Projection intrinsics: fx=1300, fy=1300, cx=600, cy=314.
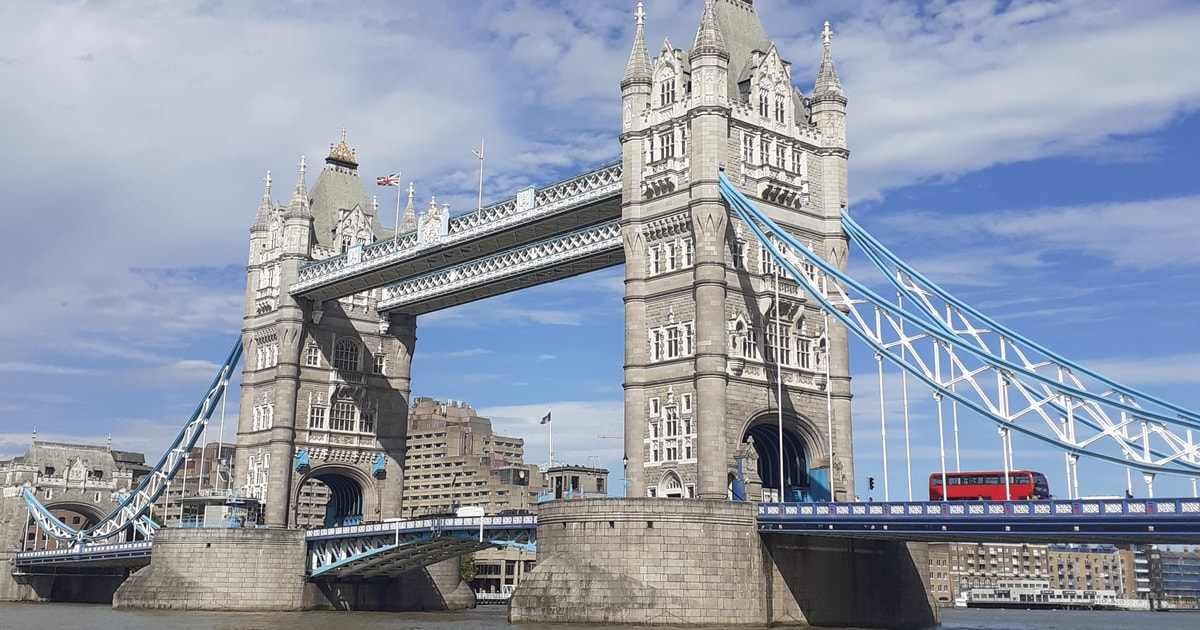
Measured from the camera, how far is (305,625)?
6253 centimetres

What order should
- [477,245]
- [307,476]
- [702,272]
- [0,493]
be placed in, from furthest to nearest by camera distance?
1. [0,493]
2. [307,476]
3. [477,245]
4. [702,272]

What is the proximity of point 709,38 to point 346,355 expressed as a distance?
38540 mm

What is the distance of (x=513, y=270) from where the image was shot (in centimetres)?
7306

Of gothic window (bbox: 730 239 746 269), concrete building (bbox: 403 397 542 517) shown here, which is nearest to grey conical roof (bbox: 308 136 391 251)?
gothic window (bbox: 730 239 746 269)

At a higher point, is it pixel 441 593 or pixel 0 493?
pixel 0 493

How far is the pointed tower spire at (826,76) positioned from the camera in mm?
66875

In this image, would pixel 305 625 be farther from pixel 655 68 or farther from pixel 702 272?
pixel 655 68

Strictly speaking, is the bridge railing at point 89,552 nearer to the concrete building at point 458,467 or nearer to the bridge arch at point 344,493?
the bridge arch at point 344,493

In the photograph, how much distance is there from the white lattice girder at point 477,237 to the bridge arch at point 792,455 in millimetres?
13806

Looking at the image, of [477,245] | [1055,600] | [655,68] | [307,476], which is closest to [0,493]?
[307,476]

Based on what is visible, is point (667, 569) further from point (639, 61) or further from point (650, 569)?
point (639, 61)

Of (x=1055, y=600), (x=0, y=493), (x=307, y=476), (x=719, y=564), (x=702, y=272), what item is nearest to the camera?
(x=719, y=564)

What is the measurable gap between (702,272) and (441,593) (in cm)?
3789

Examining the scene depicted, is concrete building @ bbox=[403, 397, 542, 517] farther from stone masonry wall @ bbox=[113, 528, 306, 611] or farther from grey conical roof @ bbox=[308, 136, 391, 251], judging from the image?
stone masonry wall @ bbox=[113, 528, 306, 611]
